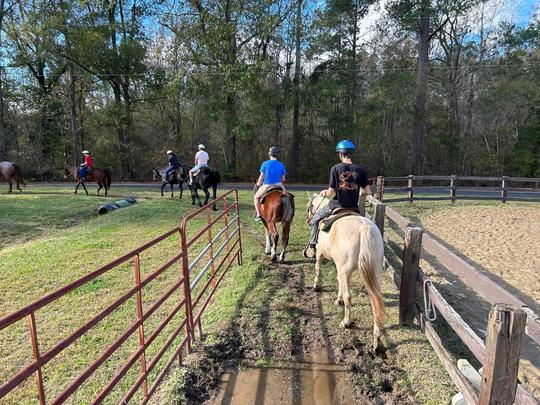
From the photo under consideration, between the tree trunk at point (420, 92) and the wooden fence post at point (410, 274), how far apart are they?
73.9 feet

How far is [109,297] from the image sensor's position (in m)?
5.51

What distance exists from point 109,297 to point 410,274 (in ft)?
14.9

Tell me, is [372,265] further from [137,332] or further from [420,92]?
[420,92]

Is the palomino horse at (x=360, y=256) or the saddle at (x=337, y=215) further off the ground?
the saddle at (x=337, y=215)

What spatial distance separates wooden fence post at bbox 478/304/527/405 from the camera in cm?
227

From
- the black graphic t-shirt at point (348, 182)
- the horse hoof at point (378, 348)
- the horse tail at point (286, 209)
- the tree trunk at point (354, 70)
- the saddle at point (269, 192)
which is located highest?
the tree trunk at point (354, 70)

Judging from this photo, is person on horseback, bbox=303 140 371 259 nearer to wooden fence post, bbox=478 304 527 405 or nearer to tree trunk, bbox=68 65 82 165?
wooden fence post, bbox=478 304 527 405

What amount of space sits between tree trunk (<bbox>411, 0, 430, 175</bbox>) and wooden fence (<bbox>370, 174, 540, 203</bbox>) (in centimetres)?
205

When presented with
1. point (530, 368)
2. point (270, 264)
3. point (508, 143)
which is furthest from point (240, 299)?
point (508, 143)

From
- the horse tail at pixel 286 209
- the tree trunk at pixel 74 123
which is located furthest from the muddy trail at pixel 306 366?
the tree trunk at pixel 74 123

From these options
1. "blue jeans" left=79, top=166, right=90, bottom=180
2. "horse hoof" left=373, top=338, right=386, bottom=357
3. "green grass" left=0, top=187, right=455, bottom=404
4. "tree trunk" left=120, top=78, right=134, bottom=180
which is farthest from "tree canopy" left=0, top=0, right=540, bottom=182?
"horse hoof" left=373, top=338, right=386, bottom=357

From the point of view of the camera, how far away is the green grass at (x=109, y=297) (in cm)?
366

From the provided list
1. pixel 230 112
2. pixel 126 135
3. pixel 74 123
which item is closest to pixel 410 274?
pixel 230 112

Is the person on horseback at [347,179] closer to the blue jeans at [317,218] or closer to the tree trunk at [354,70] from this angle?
the blue jeans at [317,218]
